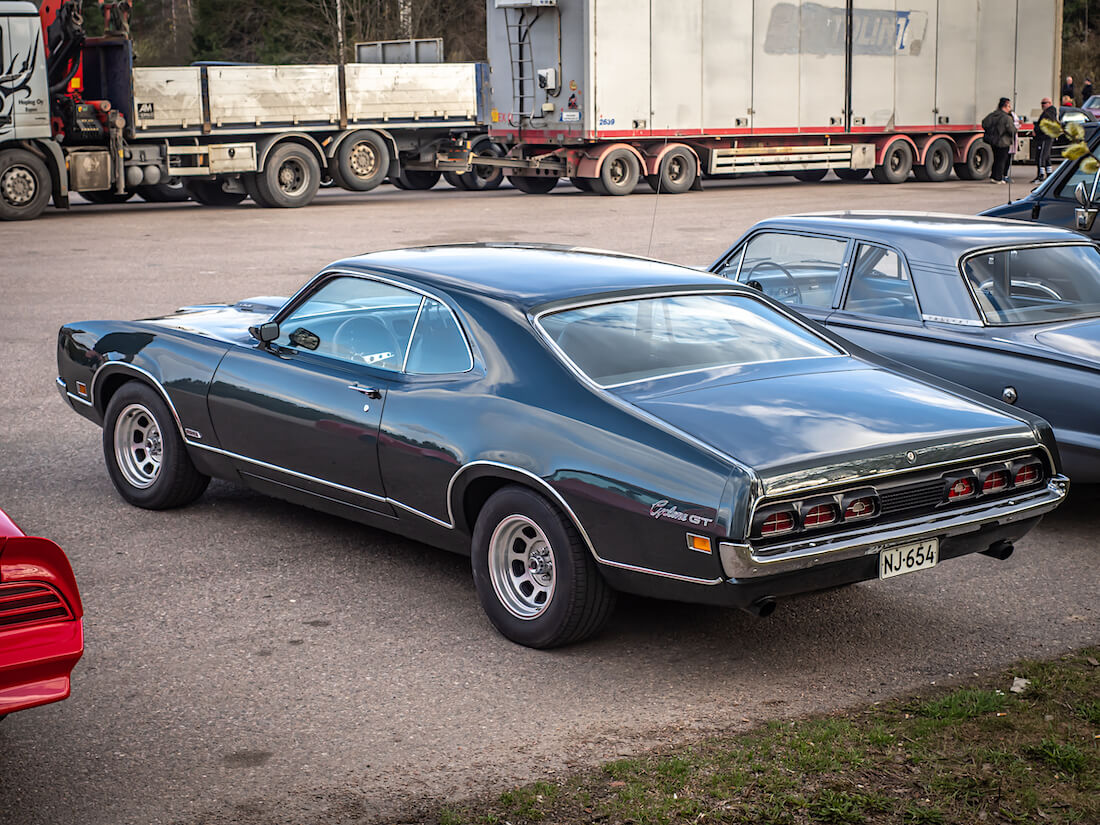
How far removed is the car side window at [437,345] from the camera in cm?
538

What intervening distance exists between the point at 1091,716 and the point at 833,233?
3.84 meters

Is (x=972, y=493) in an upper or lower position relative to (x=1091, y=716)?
upper

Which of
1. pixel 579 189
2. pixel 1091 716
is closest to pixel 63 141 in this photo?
pixel 579 189

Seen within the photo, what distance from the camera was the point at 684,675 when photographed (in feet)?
15.8

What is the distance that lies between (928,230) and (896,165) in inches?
1004

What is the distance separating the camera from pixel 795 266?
7984 mm

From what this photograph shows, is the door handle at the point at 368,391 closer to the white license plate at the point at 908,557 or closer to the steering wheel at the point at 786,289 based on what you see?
the white license plate at the point at 908,557

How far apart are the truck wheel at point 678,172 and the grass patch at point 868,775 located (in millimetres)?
24754

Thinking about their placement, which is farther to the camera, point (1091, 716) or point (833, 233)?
point (833, 233)

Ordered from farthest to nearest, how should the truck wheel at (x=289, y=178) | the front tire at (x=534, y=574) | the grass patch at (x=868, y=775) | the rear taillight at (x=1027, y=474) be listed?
1. the truck wheel at (x=289, y=178)
2. the rear taillight at (x=1027, y=474)
3. the front tire at (x=534, y=574)
4. the grass patch at (x=868, y=775)

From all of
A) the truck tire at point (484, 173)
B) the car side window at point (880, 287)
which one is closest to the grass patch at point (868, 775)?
the car side window at point (880, 287)

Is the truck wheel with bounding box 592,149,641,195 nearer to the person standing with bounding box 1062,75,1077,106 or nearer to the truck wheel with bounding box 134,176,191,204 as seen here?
the truck wheel with bounding box 134,176,191,204

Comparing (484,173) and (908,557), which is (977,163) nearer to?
(484,173)

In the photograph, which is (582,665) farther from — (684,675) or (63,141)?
(63,141)
